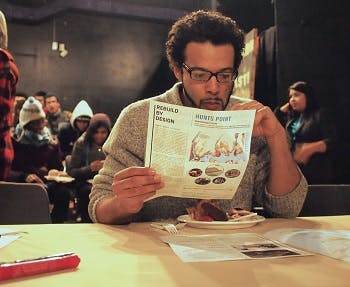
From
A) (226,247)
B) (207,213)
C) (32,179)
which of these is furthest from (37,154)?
(226,247)

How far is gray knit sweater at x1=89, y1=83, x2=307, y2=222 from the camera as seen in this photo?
1361 mm

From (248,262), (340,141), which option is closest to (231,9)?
(340,141)

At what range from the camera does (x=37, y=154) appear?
4.08 meters

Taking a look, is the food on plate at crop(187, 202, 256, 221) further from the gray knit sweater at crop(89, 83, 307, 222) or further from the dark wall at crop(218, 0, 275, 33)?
the dark wall at crop(218, 0, 275, 33)

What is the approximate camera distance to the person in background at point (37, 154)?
3980mm

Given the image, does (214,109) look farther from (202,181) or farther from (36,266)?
(36,266)

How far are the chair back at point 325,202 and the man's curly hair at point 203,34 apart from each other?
0.54m

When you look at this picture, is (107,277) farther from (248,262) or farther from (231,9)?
(231,9)

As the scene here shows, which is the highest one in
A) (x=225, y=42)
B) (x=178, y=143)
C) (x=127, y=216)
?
(x=225, y=42)

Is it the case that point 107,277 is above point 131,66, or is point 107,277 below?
below

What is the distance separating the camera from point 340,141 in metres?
4.09

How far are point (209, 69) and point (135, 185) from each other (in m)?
0.58

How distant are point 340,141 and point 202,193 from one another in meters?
3.33

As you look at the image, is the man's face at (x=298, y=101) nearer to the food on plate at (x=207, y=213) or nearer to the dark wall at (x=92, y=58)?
the food on plate at (x=207, y=213)
